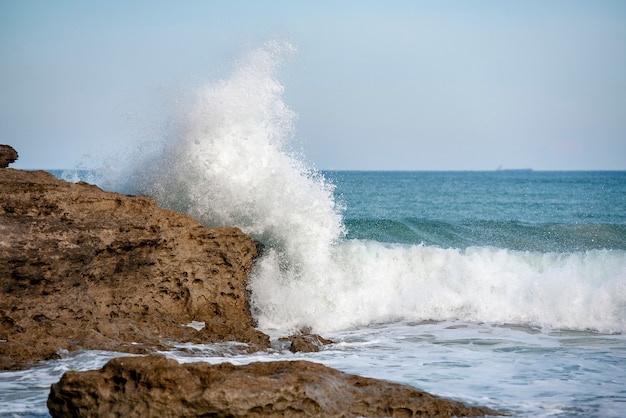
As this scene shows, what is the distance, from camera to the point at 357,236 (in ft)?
58.7

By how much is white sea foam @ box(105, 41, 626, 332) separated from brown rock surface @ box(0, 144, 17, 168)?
6.86 feet

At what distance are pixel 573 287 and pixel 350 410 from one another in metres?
6.72

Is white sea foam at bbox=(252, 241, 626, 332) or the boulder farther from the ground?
white sea foam at bbox=(252, 241, 626, 332)

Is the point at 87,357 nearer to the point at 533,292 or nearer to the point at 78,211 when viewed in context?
the point at 78,211

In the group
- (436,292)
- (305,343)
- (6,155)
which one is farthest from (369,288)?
(6,155)

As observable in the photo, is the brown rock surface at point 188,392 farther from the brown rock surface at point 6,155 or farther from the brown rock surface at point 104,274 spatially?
the brown rock surface at point 6,155

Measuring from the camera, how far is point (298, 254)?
1012cm

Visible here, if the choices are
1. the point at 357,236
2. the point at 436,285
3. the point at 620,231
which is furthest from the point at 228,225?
the point at 620,231

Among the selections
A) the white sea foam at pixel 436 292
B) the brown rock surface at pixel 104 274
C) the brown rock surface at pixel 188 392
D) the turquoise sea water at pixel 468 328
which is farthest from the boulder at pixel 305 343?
the brown rock surface at pixel 188 392

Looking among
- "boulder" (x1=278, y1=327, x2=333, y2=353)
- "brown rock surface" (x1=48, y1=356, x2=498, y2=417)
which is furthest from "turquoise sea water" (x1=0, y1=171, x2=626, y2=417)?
"brown rock surface" (x1=48, y1=356, x2=498, y2=417)

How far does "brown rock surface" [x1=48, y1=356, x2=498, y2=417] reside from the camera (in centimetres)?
478

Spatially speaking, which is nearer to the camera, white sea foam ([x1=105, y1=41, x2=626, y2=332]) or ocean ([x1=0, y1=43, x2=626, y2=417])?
ocean ([x1=0, y1=43, x2=626, y2=417])

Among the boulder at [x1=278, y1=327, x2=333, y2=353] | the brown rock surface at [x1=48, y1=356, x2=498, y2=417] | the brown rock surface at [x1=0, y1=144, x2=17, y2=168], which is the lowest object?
the boulder at [x1=278, y1=327, x2=333, y2=353]

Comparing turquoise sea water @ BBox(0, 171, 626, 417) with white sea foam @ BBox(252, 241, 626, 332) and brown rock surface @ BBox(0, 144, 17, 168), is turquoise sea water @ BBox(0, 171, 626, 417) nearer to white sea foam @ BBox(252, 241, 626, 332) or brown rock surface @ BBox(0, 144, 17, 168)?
white sea foam @ BBox(252, 241, 626, 332)
